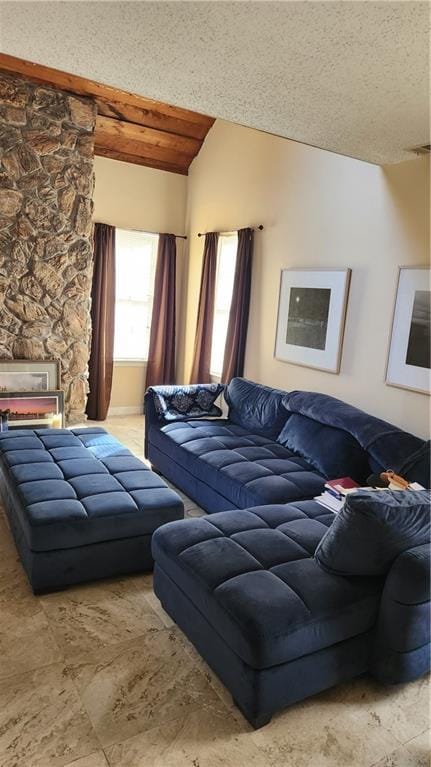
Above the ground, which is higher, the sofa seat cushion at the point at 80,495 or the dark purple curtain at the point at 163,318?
the dark purple curtain at the point at 163,318

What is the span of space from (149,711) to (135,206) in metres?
4.89

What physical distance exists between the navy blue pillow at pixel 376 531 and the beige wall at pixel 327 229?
55.3 inches

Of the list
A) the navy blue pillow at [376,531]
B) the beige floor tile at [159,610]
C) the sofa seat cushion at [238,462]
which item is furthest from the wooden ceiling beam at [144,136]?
the navy blue pillow at [376,531]

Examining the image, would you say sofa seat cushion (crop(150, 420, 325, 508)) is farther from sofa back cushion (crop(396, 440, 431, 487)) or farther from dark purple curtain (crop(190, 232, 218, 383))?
dark purple curtain (crop(190, 232, 218, 383))

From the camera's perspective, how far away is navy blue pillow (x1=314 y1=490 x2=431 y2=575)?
1817 millimetres

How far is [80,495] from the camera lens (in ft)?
8.59

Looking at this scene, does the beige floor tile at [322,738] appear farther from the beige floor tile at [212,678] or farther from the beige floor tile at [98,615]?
the beige floor tile at [98,615]

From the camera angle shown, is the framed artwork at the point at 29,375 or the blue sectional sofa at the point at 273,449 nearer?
the blue sectional sofa at the point at 273,449

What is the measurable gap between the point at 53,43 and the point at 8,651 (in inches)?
96.0

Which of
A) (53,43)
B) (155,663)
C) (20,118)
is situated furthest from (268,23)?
(20,118)

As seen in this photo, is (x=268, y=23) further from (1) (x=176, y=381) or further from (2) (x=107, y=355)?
(1) (x=176, y=381)

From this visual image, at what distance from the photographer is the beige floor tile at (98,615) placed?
7.09ft

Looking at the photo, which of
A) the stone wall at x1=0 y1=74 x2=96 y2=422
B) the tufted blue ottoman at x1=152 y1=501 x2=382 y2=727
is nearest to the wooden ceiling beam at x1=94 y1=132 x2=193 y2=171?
the stone wall at x1=0 y1=74 x2=96 y2=422

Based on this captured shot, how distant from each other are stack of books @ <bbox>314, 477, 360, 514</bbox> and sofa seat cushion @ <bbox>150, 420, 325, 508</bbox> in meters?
0.13
